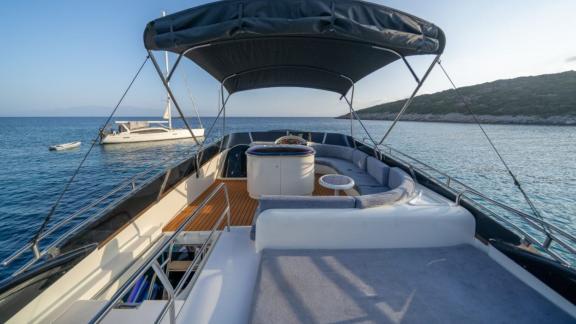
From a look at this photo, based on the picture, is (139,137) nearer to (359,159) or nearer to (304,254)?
(359,159)

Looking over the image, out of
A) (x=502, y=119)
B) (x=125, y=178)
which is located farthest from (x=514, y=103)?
(x=125, y=178)

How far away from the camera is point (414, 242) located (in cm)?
232

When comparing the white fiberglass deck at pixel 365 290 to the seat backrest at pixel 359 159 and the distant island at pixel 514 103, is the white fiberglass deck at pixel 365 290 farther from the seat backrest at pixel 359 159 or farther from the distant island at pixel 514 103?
the distant island at pixel 514 103

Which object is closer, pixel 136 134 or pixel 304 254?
pixel 304 254

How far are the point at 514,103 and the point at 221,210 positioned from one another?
72702 millimetres

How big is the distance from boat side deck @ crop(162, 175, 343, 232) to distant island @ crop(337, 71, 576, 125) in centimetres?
3856

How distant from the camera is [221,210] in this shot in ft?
12.0

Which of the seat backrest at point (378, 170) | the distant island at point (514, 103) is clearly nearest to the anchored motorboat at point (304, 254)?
the seat backrest at point (378, 170)

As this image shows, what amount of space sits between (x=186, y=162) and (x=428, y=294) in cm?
386

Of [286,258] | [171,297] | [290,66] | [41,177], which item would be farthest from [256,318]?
[41,177]

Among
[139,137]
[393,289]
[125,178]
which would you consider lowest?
[125,178]

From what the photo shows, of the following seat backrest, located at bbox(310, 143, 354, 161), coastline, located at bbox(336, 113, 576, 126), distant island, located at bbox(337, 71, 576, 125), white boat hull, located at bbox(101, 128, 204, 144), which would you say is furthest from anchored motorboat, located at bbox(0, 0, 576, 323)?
distant island, located at bbox(337, 71, 576, 125)

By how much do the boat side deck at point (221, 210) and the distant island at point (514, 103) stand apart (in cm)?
3856

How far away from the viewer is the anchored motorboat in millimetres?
1548
